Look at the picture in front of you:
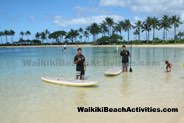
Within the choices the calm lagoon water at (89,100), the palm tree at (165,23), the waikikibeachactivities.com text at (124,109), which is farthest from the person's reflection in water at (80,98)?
the palm tree at (165,23)

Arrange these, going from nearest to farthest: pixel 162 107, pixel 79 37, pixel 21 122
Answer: pixel 21 122
pixel 162 107
pixel 79 37

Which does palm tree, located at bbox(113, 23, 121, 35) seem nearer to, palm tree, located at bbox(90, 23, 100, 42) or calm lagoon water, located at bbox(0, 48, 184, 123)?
palm tree, located at bbox(90, 23, 100, 42)

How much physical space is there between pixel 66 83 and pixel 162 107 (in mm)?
6269

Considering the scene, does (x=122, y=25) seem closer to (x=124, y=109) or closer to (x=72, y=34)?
(x=72, y=34)

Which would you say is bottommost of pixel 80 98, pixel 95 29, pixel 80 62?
pixel 80 98

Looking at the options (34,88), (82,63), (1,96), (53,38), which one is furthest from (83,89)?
(53,38)

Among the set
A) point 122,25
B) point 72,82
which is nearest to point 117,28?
point 122,25

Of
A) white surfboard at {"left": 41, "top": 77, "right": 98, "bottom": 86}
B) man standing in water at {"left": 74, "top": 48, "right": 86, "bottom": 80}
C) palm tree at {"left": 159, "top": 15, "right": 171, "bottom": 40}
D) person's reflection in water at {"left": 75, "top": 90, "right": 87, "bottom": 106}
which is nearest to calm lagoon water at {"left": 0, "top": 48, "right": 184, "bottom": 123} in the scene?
person's reflection in water at {"left": 75, "top": 90, "right": 87, "bottom": 106}

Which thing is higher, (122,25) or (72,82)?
(122,25)

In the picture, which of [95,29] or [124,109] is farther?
[95,29]

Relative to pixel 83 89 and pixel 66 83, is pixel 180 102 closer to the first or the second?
pixel 83 89

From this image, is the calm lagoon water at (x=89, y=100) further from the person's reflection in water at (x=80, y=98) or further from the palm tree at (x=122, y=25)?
the palm tree at (x=122, y=25)

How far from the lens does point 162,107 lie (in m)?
9.73

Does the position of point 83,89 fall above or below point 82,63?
below
